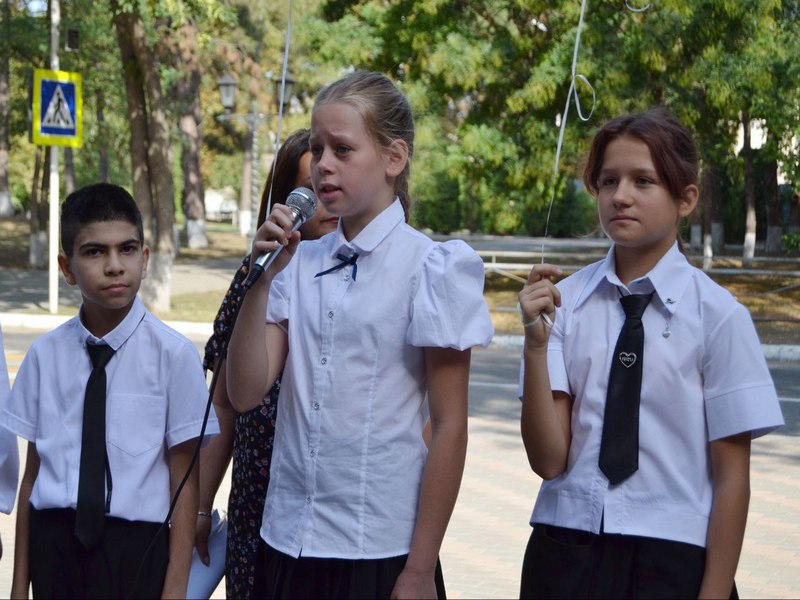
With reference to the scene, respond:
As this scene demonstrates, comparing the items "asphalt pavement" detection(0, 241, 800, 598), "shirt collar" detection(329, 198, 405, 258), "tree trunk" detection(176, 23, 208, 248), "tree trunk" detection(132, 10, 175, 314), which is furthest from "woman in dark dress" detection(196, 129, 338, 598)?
"tree trunk" detection(176, 23, 208, 248)

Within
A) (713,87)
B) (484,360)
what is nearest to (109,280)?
(484,360)

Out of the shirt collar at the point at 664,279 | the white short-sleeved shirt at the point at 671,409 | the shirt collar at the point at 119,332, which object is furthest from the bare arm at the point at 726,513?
the shirt collar at the point at 119,332

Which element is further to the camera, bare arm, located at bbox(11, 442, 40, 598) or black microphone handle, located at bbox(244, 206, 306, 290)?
bare arm, located at bbox(11, 442, 40, 598)

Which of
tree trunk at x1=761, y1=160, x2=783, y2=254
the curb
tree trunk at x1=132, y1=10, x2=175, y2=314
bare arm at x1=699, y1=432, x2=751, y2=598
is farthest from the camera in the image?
tree trunk at x1=761, y1=160, x2=783, y2=254

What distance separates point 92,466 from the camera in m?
2.98

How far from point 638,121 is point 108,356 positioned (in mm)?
1361

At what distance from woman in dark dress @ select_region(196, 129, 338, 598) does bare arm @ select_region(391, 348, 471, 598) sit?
2.25 feet

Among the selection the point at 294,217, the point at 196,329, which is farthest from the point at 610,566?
the point at 196,329

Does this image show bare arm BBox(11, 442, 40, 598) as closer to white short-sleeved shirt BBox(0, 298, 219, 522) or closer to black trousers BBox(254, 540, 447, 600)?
white short-sleeved shirt BBox(0, 298, 219, 522)

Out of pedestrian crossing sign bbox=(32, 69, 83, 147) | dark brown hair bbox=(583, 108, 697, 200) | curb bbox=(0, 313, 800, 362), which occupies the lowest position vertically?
curb bbox=(0, 313, 800, 362)

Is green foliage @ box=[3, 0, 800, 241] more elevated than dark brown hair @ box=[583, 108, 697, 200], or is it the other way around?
green foliage @ box=[3, 0, 800, 241]

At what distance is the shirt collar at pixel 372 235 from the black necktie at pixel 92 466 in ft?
2.19

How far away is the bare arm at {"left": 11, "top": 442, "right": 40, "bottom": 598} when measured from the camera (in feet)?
9.93

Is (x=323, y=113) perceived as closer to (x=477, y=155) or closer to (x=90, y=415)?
(x=90, y=415)
